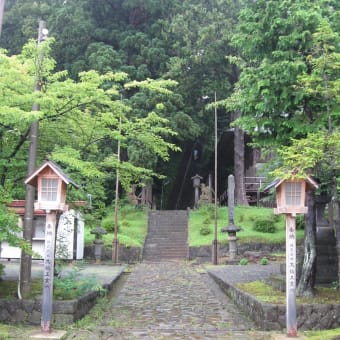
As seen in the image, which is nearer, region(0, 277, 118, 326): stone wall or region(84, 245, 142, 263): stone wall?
region(0, 277, 118, 326): stone wall

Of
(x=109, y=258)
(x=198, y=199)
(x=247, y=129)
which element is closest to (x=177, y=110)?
(x=198, y=199)

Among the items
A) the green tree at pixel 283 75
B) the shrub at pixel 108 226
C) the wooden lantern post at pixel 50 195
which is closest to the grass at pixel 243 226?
the shrub at pixel 108 226

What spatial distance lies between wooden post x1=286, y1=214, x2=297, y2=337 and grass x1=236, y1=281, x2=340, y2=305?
0.98m

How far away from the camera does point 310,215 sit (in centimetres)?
1071

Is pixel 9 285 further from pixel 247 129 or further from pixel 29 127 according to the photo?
pixel 247 129

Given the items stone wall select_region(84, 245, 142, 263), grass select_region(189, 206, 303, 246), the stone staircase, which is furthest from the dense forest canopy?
grass select_region(189, 206, 303, 246)

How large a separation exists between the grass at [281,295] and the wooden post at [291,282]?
979 millimetres

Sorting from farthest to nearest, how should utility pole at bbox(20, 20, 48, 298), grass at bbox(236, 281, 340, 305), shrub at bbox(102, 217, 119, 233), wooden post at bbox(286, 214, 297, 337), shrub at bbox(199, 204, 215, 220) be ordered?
shrub at bbox(199, 204, 215, 220), shrub at bbox(102, 217, 119, 233), utility pole at bbox(20, 20, 48, 298), grass at bbox(236, 281, 340, 305), wooden post at bbox(286, 214, 297, 337)

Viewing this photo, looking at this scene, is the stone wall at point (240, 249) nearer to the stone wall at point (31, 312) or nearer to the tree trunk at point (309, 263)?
the tree trunk at point (309, 263)

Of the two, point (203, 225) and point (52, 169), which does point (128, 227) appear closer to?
point (203, 225)

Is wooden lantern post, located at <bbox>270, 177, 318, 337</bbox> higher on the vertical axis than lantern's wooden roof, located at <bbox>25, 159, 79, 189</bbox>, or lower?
lower

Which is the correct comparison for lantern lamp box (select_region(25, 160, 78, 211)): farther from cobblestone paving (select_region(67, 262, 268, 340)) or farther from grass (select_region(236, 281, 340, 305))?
grass (select_region(236, 281, 340, 305))

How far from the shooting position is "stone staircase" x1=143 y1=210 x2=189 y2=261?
25344 mm

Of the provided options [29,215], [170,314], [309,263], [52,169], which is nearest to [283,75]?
[309,263]
